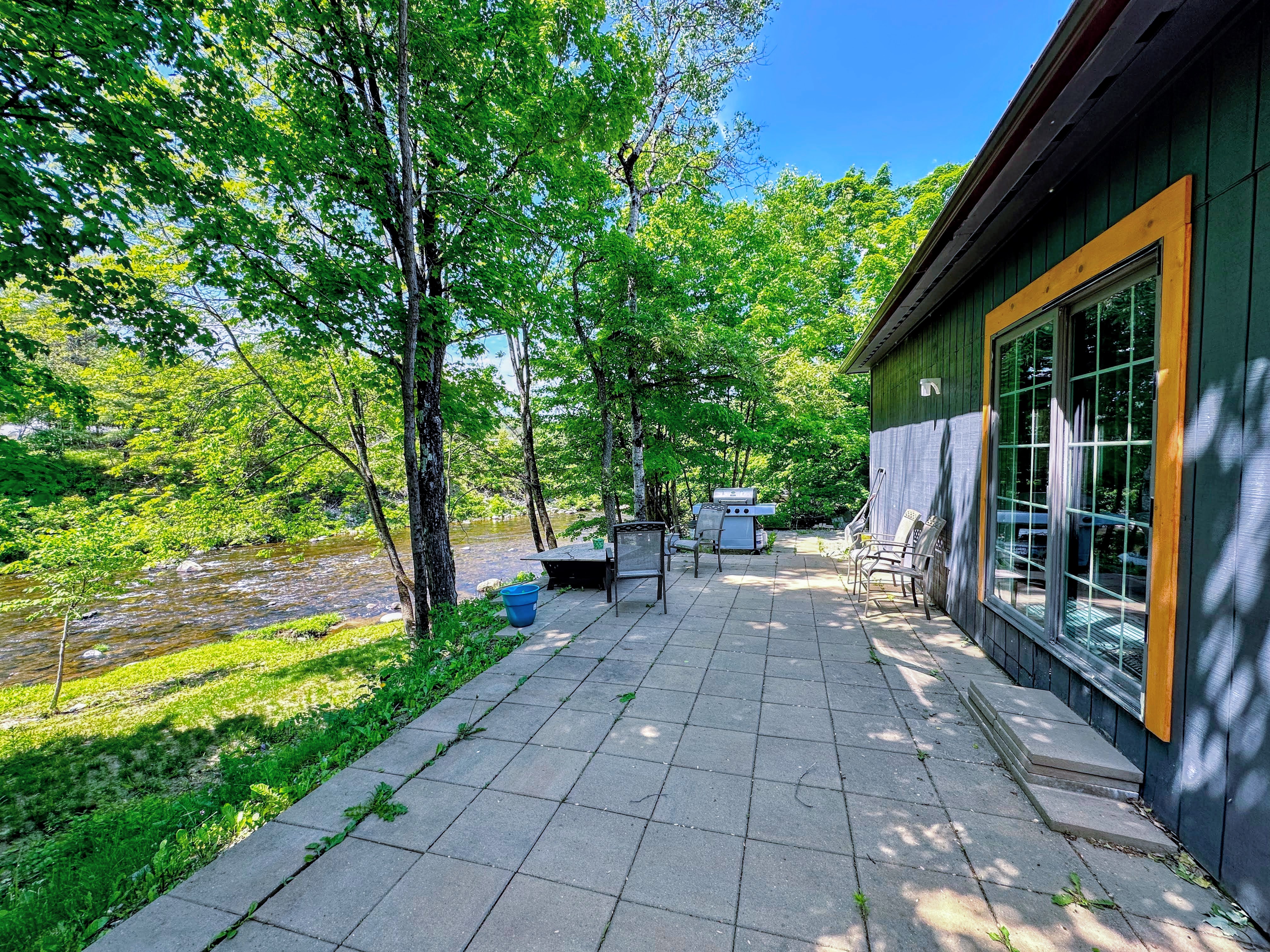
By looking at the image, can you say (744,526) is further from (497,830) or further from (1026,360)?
(497,830)

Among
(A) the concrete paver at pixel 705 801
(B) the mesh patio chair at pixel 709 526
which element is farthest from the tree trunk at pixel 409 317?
(B) the mesh patio chair at pixel 709 526

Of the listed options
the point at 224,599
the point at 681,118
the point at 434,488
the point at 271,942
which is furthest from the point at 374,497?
the point at 681,118

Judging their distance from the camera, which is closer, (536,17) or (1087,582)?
(1087,582)

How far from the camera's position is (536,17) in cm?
453

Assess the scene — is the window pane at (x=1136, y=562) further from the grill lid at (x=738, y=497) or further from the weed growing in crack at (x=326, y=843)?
the grill lid at (x=738, y=497)

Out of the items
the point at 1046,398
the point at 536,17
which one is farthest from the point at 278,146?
the point at 1046,398

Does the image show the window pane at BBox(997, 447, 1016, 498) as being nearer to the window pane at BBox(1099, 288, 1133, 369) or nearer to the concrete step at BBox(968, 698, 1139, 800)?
the window pane at BBox(1099, 288, 1133, 369)

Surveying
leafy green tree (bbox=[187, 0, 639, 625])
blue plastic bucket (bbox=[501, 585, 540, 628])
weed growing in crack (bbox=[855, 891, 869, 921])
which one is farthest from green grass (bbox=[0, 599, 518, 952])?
weed growing in crack (bbox=[855, 891, 869, 921])

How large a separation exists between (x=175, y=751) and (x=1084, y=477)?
699 cm

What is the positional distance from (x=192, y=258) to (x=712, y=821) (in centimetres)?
526

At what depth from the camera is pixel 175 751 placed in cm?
419

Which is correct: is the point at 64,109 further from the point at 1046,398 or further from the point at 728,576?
the point at 728,576

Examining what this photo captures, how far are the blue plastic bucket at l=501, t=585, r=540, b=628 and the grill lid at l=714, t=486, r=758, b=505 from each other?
15.0ft

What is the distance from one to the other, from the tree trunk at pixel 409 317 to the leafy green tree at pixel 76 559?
4.65m
